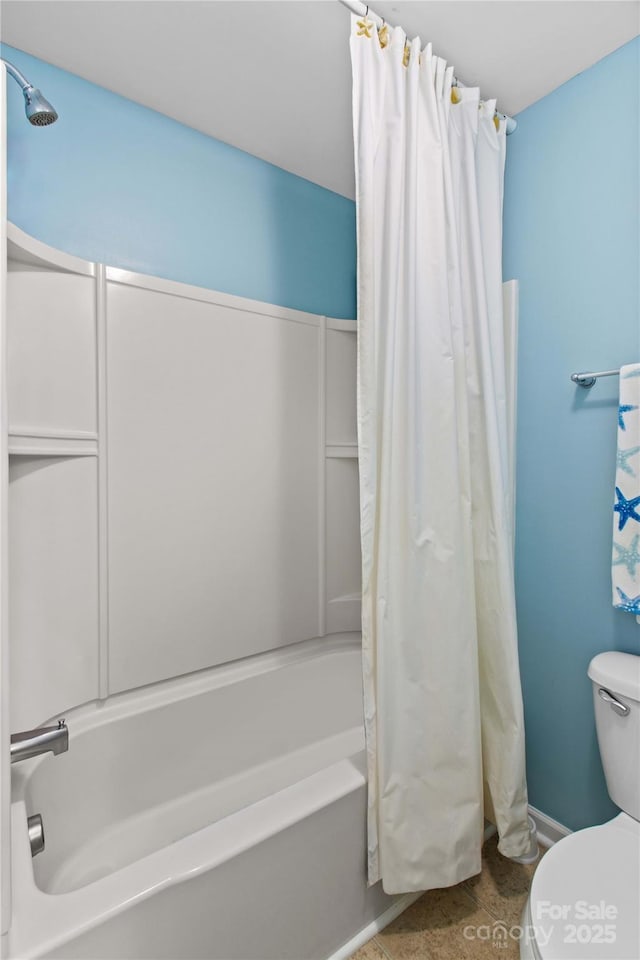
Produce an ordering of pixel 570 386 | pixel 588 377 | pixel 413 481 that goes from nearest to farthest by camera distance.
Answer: pixel 413 481 < pixel 588 377 < pixel 570 386

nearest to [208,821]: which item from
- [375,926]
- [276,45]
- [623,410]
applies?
[375,926]

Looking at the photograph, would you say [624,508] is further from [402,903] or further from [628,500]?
[402,903]

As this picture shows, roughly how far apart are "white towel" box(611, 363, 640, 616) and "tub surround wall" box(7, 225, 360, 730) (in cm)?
111

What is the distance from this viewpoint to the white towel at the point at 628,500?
1386 mm

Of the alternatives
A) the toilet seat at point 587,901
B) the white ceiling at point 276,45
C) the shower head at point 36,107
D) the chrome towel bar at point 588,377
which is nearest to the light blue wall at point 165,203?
the white ceiling at point 276,45

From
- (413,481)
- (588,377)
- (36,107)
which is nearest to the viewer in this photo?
(36,107)

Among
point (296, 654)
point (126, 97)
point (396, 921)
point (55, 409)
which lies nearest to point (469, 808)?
point (396, 921)

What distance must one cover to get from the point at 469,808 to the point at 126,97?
252 centimetres

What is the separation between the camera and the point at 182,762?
5.78ft

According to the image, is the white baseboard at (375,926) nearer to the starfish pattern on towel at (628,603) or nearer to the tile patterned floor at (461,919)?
the tile patterned floor at (461,919)

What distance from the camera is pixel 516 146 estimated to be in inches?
69.7

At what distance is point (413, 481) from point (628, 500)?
0.65 m

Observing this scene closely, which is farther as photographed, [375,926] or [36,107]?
[375,926]

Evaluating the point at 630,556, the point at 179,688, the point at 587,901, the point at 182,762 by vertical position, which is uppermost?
the point at 630,556
